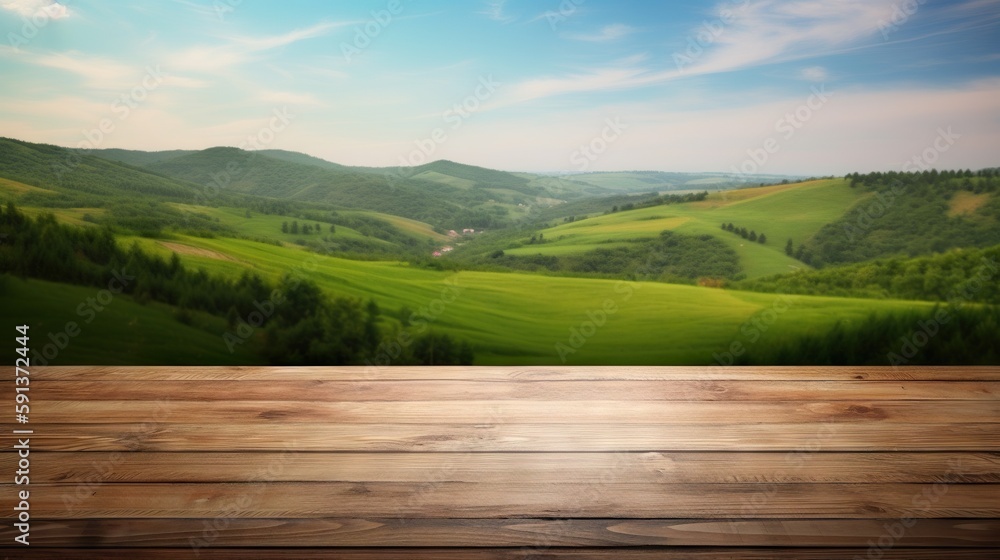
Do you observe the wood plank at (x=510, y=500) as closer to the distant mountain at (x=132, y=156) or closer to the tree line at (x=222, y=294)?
the tree line at (x=222, y=294)

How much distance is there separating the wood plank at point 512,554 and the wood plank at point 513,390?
977 millimetres

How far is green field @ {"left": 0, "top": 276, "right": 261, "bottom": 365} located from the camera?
2900mm

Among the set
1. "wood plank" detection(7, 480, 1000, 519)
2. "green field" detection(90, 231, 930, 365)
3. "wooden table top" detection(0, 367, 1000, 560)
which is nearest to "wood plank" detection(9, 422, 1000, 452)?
"wooden table top" detection(0, 367, 1000, 560)

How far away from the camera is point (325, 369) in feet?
9.02

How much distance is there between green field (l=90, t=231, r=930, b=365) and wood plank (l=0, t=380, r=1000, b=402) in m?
0.47

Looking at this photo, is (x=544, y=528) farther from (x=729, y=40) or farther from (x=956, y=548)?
(x=729, y=40)

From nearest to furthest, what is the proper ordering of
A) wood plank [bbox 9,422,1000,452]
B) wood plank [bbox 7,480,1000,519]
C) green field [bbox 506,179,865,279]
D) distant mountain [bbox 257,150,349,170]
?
wood plank [bbox 7,480,1000,519] < wood plank [bbox 9,422,1000,452] < green field [bbox 506,179,865,279] < distant mountain [bbox 257,150,349,170]

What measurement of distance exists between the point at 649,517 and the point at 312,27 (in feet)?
9.04

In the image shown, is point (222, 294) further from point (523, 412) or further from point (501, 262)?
point (523, 412)

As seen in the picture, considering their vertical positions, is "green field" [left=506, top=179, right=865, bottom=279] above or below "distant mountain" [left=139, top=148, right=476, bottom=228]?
below

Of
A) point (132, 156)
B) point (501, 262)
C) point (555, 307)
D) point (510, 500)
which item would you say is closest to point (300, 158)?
point (132, 156)

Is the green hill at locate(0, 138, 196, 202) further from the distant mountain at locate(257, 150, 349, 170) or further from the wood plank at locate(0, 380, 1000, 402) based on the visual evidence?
the wood plank at locate(0, 380, 1000, 402)

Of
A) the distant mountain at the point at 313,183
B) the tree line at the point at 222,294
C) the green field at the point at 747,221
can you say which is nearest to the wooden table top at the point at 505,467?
the tree line at the point at 222,294

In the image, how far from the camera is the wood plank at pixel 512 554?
4.37ft
